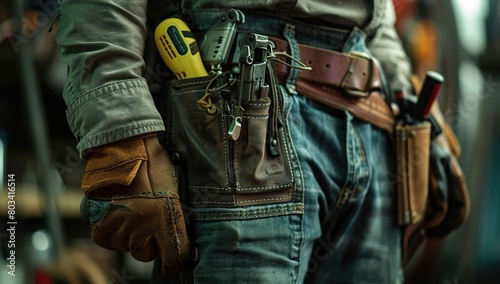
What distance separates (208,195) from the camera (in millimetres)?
917

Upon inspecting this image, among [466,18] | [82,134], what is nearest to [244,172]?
[82,134]

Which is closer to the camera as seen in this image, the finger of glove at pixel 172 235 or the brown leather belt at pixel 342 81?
the finger of glove at pixel 172 235

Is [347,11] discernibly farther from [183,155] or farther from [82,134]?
[82,134]

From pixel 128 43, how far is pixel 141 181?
19 centimetres

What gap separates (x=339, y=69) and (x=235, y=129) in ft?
0.81

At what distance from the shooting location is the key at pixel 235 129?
88 centimetres

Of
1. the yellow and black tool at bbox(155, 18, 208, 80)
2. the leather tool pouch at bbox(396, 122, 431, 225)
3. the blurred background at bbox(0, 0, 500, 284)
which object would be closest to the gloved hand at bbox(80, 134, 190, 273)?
the yellow and black tool at bbox(155, 18, 208, 80)

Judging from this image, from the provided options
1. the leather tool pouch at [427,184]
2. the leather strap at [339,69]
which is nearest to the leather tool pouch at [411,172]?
the leather tool pouch at [427,184]

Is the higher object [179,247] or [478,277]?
[179,247]

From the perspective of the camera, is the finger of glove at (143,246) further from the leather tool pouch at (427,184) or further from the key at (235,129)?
the leather tool pouch at (427,184)

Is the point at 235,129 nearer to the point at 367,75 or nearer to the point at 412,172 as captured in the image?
the point at 367,75

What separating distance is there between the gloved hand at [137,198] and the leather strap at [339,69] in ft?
0.76

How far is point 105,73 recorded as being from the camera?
887mm

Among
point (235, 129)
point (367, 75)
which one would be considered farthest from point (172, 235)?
point (367, 75)
